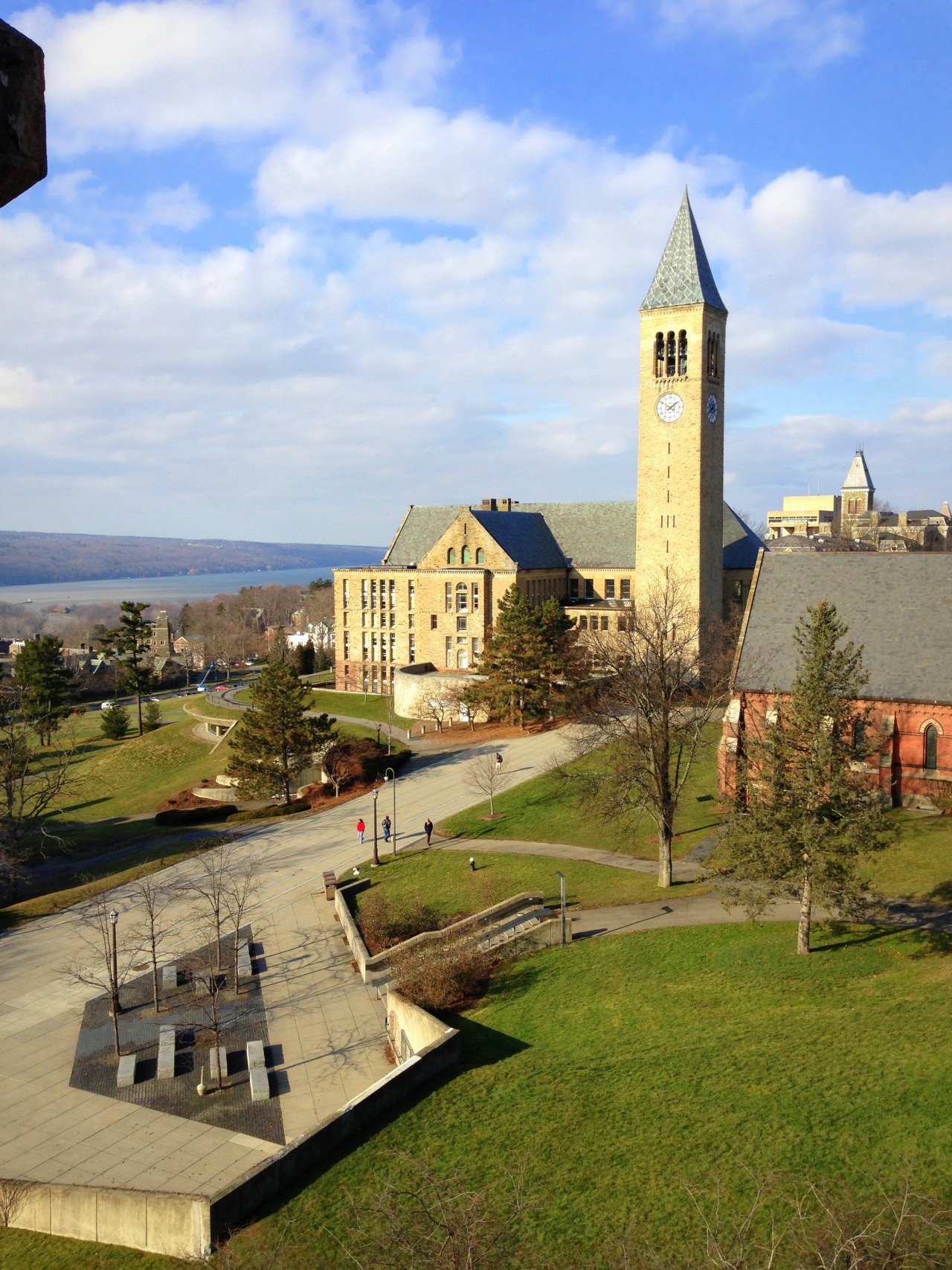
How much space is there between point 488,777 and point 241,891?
12.8 meters

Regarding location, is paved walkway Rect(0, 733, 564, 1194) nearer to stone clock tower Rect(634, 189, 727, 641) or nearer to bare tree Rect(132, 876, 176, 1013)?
bare tree Rect(132, 876, 176, 1013)

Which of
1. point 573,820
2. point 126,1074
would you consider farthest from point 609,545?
point 126,1074

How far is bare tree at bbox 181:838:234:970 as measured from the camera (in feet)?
94.1

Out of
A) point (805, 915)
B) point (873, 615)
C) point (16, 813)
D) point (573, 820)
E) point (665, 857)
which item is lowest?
point (16, 813)

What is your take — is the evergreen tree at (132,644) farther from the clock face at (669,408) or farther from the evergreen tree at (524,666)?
the clock face at (669,408)

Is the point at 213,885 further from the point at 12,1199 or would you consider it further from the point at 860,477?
the point at 860,477

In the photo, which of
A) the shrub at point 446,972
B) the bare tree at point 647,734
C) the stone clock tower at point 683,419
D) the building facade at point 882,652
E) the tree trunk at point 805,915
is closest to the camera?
the tree trunk at point 805,915

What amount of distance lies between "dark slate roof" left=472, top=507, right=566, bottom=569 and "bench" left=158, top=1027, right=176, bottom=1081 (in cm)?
4476

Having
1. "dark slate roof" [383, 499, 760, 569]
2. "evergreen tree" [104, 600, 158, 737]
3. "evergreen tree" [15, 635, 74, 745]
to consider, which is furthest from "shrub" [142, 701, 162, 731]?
"dark slate roof" [383, 499, 760, 569]

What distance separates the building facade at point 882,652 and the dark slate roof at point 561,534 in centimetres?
2433

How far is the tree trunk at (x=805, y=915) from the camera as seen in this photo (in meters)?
23.1

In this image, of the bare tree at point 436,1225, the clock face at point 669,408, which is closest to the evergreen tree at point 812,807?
the bare tree at point 436,1225

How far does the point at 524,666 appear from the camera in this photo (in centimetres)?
5525

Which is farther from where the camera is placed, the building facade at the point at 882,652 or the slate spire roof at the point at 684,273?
the slate spire roof at the point at 684,273
